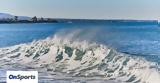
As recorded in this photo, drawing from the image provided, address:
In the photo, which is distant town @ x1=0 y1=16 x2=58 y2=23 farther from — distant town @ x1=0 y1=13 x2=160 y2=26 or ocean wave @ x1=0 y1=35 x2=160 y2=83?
ocean wave @ x1=0 y1=35 x2=160 y2=83

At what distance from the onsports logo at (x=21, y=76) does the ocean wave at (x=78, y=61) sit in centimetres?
4

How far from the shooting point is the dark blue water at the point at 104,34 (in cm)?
236

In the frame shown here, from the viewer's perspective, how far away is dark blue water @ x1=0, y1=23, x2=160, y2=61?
93.0 inches

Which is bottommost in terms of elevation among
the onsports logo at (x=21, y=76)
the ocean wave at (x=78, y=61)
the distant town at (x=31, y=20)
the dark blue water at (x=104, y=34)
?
the onsports logo at (x=21, y=76)

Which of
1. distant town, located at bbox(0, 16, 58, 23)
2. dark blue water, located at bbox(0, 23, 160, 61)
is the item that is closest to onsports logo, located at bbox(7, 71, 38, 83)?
dark blue water, located at bbox(0, 23, 160, 61)

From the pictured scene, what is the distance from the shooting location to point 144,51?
2.38 metres

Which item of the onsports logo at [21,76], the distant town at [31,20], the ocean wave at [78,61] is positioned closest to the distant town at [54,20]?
the distant town at [31,20]

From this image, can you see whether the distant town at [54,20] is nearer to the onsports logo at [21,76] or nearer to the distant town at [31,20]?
the distant town at [31,20]

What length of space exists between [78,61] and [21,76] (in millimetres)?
434

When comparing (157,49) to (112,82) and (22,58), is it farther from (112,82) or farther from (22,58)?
(22,58)

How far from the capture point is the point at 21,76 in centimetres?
251

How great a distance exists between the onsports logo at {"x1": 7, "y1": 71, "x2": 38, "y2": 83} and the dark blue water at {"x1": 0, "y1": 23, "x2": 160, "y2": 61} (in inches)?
8.5

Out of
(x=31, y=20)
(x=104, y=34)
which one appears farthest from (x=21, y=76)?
(x=104, y=34)

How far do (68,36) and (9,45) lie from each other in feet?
1.41
